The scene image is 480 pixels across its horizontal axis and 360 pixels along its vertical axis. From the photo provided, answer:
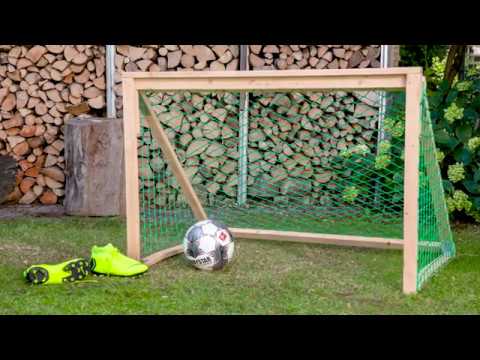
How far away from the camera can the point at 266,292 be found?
352 centimetres

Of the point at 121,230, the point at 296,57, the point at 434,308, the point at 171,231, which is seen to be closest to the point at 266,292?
the point at 434,308

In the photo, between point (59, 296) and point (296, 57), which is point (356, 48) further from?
point (59, 296)

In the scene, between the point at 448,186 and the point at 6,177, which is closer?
the point at 448,186

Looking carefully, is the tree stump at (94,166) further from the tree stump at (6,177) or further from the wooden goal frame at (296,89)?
the wooden goal frame at (296,89)

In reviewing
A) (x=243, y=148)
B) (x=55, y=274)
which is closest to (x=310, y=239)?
(x=243, y=148)

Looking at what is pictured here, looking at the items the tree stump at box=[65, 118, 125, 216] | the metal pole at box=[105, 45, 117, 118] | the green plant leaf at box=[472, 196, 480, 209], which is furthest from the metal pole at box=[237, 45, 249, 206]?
the green plant leaf at box=[472, 196, 480, 209]

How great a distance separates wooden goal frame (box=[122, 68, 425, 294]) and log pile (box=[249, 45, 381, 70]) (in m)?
1.85

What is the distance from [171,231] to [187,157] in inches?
41.3

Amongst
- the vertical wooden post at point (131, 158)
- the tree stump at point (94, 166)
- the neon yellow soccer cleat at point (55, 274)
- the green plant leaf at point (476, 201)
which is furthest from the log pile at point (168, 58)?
the neon yellow soccer cleat at point (55, 274)

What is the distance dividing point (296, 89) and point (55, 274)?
1515 mm

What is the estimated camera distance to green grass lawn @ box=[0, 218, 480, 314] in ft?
10.7

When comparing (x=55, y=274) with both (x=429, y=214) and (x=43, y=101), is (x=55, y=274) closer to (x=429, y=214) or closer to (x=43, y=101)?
(x=429, y=214)

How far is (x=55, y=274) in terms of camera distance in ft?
12.0

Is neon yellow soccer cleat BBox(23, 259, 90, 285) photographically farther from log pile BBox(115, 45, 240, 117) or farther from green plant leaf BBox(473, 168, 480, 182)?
green plant leaf BBox(473, 168, 480, 182)
